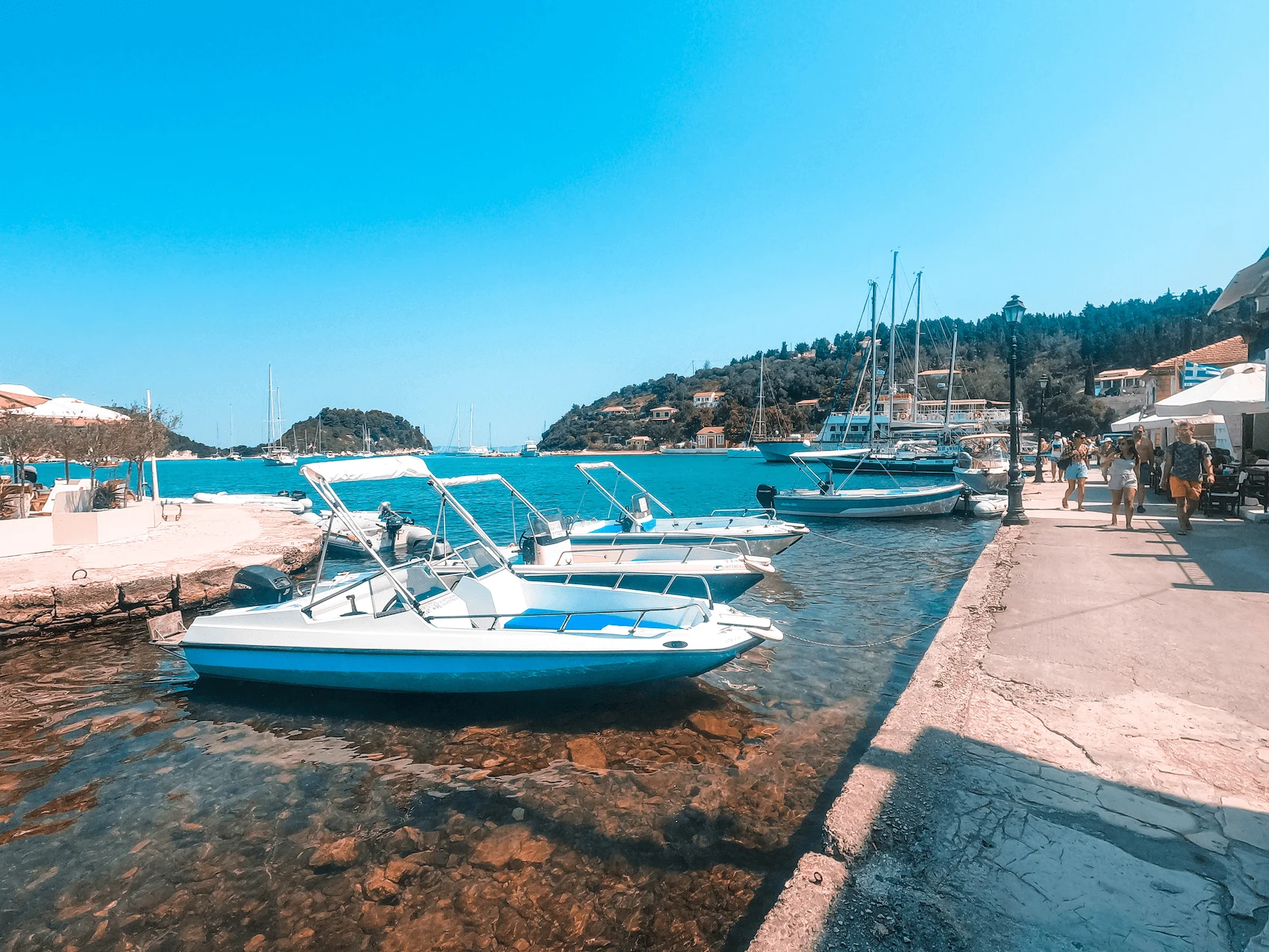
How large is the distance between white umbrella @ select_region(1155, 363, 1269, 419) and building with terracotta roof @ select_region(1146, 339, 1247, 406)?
11.9 feet

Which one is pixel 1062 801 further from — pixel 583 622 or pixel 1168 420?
pixel 1168 420

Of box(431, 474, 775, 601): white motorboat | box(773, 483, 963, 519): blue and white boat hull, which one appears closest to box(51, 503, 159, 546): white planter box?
box(431, 474, 775, 601): white motorboat

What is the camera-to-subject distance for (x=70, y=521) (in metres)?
14.2

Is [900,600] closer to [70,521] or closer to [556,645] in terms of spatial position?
[556,645]

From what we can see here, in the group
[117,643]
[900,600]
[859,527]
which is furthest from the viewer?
[859,527]

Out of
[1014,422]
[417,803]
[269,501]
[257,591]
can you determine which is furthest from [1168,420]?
[269,501]

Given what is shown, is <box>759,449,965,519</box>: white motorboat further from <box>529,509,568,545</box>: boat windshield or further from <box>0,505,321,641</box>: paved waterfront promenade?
<box>0,505,321,641</box>: paved waterfront promenade

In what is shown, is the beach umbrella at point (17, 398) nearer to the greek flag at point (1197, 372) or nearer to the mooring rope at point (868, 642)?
the mooring rope at point (868, 642)

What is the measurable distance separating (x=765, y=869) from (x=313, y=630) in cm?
539

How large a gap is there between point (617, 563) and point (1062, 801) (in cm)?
842

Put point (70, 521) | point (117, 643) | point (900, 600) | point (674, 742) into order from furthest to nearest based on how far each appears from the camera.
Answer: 1. point (70, 521)
2. point (900, 600)
3. point (117, 643)
4. point (674, 742)

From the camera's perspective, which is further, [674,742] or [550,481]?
[550,481]

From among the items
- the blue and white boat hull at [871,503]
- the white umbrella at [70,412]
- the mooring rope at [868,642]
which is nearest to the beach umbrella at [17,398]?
the white umbrella at [70,412]

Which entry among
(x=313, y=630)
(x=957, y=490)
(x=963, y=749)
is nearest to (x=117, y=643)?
(x=313, y=630)
